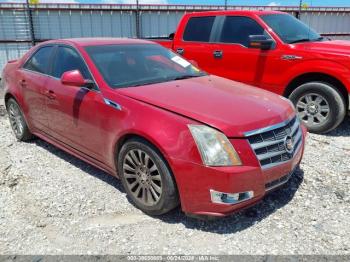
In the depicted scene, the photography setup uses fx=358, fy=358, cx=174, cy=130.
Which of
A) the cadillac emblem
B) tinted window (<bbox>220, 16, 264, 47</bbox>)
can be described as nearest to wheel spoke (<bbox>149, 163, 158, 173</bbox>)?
the cadillac emblem

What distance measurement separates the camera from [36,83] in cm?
463

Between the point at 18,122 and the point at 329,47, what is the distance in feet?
16.1

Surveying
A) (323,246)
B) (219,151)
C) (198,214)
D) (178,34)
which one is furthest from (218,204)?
(178,34)

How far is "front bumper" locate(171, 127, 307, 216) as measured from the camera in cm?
281

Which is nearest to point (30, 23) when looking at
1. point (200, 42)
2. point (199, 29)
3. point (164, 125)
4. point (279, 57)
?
point (199, 29)

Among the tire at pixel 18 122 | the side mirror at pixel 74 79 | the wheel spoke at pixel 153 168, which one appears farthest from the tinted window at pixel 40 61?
the wheel spoke at pixel 153 168

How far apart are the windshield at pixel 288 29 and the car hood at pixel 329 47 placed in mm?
299

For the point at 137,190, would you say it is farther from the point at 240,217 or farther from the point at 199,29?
the point at 199,29

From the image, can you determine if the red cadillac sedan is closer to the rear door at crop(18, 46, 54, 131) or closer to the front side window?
the rear door at crop(18, 46, 54, 131)

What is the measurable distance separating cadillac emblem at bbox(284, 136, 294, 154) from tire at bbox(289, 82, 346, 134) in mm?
2495

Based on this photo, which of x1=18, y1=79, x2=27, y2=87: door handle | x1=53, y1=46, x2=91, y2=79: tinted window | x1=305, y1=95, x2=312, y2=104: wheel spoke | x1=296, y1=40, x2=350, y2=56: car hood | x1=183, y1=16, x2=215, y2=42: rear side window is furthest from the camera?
x1=183, y1=16, x2=215, y2=42: rear side window

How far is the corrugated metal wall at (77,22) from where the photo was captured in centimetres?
1055

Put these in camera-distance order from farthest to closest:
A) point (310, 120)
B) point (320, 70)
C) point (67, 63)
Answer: point (310, 120) < point (320, 70) < point (67, 63)

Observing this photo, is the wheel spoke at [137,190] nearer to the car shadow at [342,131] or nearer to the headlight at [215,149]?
the headlight at [215,149]
